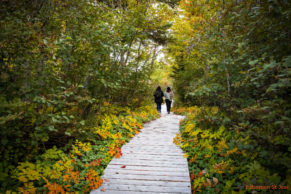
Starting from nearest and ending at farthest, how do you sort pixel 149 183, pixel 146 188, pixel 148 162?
pixel 146 188 < pixel 149 183 < pixel 148 162

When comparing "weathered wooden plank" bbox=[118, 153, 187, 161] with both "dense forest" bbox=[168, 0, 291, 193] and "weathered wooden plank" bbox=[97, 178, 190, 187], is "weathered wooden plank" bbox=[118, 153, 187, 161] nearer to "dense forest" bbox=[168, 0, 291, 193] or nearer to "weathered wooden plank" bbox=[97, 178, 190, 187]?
"dense forest" bbox=[168, 0, 291, 193]

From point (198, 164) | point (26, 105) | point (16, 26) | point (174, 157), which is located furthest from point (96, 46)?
point (198, 164)

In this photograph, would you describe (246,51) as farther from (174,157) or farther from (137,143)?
(137,143)

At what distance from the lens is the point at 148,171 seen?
11.8 ft

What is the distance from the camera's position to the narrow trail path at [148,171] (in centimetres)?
304

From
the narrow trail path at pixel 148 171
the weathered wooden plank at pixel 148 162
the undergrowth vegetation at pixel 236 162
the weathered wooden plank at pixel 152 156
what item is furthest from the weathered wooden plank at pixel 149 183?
A: the weathered wooden plank at pixel 152 156

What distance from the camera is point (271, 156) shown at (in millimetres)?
2234

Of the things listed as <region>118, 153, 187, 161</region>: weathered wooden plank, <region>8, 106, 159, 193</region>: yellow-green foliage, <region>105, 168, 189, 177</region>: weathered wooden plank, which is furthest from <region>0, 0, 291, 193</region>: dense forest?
<region>118, 153, 187, 161</region>: weathered wooden plank

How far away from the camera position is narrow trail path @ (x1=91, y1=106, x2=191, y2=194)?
304 centimetres

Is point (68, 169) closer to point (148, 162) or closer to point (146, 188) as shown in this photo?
point (146, 188)

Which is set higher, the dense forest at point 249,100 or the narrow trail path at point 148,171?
the dense forest at point 249,100

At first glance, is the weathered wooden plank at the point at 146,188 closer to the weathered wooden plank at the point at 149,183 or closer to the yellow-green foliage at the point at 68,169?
the weathered wooden plank at the point at 149,183

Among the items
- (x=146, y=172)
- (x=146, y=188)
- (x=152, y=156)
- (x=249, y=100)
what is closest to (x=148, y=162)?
(x=152, y=156)

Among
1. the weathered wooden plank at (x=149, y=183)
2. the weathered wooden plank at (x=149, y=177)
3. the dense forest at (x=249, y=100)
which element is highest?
the dense forest at (x=249, y=100)
